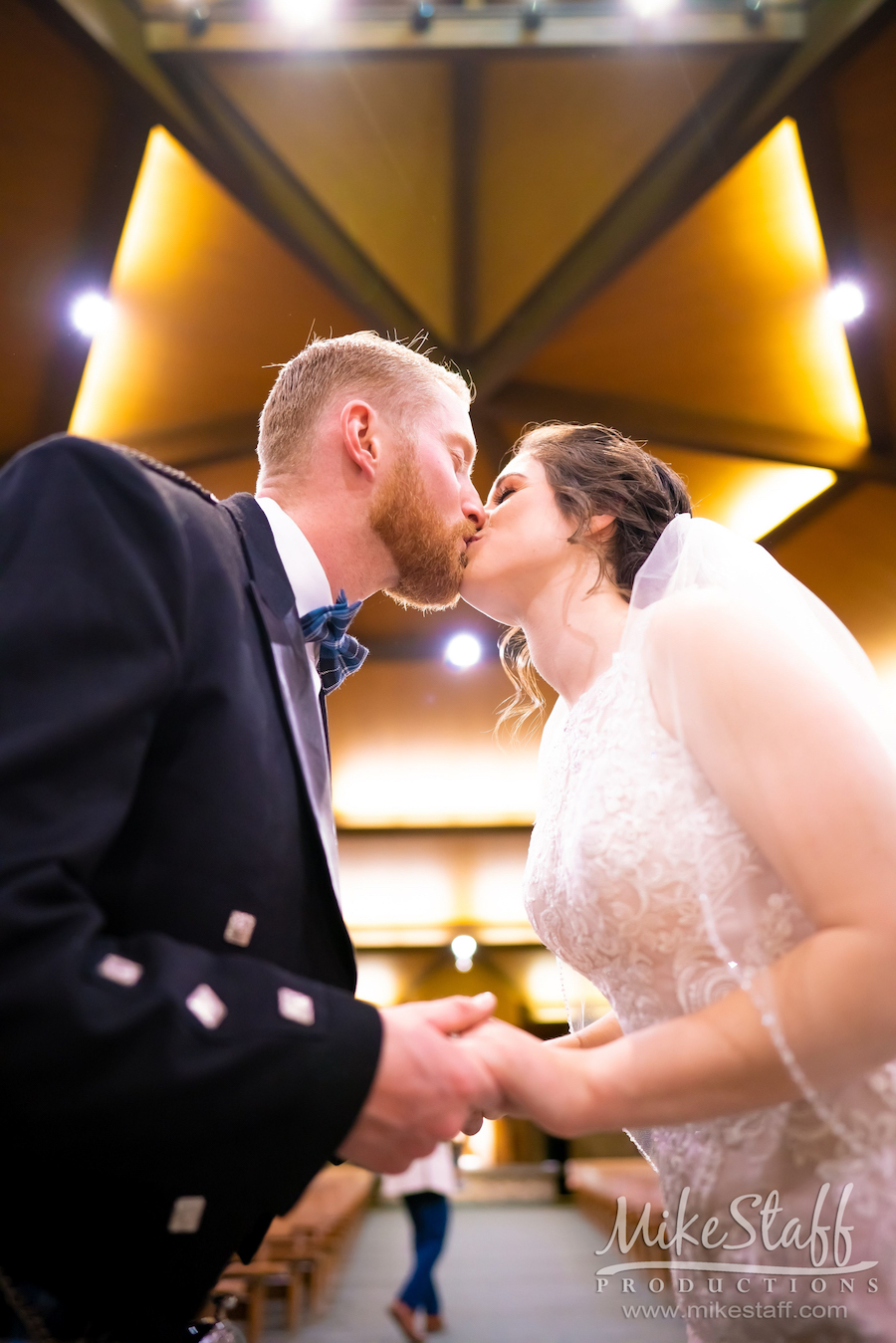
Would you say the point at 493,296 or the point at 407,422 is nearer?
the point at 407,422

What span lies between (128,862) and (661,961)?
0.95 meters

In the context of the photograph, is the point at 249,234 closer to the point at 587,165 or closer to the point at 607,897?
the point at 587,165

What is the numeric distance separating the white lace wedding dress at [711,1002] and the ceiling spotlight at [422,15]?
3.54 meters

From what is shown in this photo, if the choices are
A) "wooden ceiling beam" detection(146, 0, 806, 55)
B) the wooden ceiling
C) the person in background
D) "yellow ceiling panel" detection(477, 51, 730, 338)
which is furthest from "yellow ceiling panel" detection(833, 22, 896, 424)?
the person in background

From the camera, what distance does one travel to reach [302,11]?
13.8 feet

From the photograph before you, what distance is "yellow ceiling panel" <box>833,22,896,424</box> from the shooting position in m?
4.09

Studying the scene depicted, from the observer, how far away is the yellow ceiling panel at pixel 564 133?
14.2ft

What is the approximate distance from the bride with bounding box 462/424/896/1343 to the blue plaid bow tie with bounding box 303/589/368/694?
0.53 metres

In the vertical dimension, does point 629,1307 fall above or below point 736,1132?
below

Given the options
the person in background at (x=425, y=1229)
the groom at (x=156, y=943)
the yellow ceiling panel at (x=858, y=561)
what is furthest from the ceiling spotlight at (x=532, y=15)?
the person in background at (x=425, y=1229)

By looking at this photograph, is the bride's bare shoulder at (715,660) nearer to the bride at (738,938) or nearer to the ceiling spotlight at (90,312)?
the bride at (738,938)

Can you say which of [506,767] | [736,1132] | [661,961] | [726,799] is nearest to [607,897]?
[661,961]

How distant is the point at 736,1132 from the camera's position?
5.49 ft

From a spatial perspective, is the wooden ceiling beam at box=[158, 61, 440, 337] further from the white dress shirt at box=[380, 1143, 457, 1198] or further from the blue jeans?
the blue jeans
